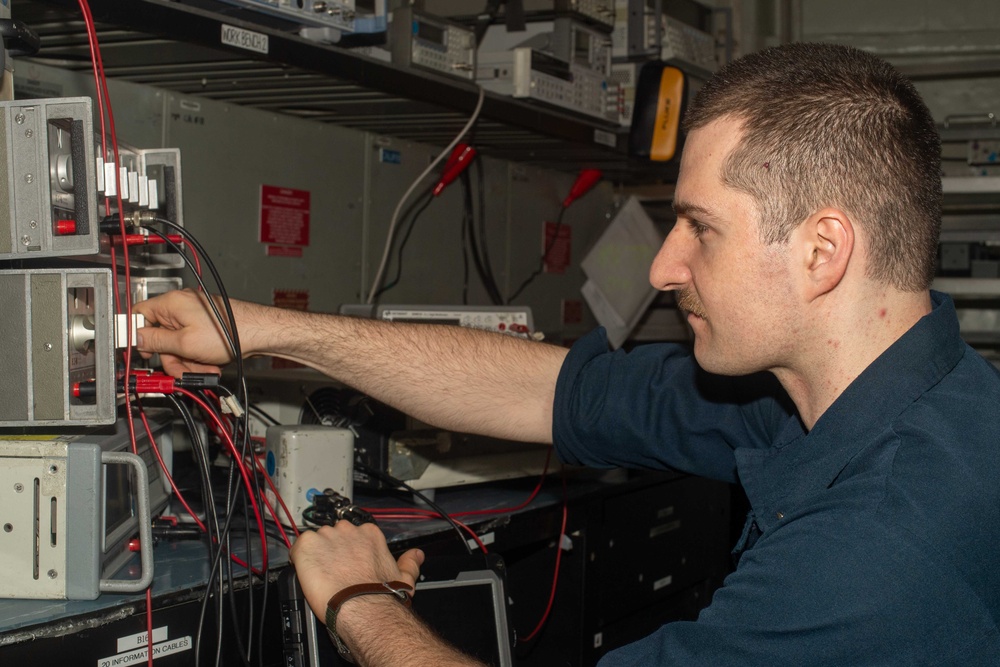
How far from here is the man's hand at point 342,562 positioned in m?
1.23

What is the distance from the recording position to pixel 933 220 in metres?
1.16

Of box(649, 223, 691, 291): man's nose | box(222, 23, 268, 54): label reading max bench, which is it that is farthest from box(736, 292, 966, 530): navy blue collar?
box(222, 23, 268, 54): label reading max bench

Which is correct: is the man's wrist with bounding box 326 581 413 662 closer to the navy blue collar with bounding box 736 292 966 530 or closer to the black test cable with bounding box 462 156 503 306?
the navy blue collar with bounding box 736 292 966 530

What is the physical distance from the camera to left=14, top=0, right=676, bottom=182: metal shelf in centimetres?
140

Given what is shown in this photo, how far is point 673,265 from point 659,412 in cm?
35

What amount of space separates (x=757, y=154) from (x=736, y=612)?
51 cm

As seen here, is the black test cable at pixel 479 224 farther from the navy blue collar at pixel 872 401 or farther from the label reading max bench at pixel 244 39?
the navy blue collar at pixel 872 401

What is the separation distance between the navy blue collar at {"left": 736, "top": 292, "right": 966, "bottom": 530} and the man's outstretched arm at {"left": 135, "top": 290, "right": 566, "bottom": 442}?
0.55m

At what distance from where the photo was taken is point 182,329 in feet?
4.54

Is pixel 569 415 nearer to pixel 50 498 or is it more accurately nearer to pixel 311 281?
pixel 50 498

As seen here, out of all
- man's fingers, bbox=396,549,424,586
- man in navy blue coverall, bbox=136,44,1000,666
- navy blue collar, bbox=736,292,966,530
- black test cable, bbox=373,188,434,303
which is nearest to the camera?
man in navy blue coverall, bbox=136,44,1000,666

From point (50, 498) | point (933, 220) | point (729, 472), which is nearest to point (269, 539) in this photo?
point (50, 498)

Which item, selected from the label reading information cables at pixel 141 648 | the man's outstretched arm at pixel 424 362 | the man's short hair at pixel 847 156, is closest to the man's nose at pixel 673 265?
the man's short hair at pixel 847 156

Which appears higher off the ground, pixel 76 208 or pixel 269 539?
pixel 76 208
